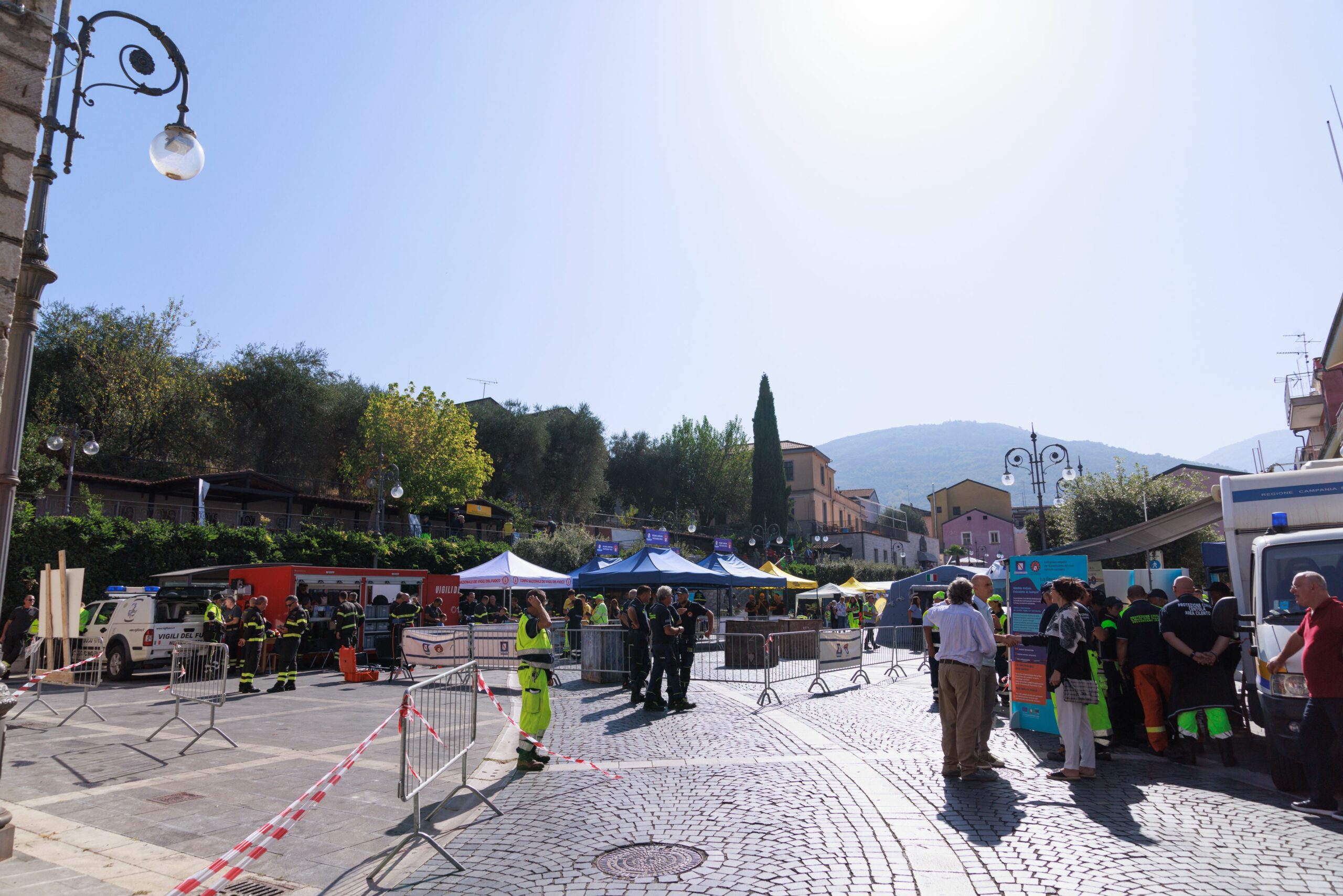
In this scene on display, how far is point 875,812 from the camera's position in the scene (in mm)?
6070

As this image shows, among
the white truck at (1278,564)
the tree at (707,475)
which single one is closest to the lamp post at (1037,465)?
the white truck at (1278,564)

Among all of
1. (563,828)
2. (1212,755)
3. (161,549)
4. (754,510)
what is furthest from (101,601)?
(754,510)

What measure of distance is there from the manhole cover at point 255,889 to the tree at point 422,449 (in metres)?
39.1

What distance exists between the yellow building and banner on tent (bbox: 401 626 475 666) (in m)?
70.8

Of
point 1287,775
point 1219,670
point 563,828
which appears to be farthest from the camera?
point 1219,670

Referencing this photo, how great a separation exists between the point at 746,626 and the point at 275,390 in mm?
35275

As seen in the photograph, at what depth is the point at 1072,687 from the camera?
7.10 m

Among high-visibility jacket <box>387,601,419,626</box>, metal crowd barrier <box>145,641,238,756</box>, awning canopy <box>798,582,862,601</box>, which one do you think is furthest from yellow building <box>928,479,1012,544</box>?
metal crowd barrier <box>145,641,238,756</box>

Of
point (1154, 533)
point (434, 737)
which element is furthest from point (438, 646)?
point (1154, 533)

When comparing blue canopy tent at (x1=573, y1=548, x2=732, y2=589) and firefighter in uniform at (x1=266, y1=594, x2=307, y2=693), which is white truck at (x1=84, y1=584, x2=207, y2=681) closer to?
firefighter in uniform at (x1=266, y1=594, x2=307, y2=693)

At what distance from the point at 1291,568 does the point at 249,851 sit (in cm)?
905

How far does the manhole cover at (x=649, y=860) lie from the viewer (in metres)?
4.80

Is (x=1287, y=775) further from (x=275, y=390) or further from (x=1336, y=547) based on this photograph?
(x=275, y=390)

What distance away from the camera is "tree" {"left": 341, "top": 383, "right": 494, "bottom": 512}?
42.8m
